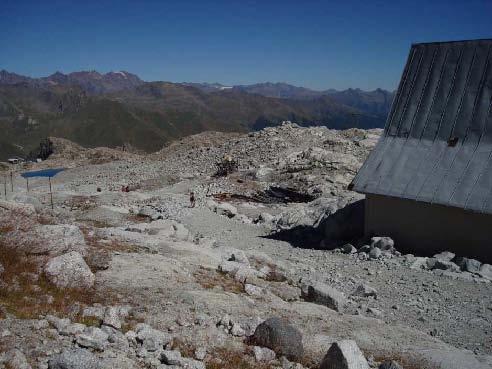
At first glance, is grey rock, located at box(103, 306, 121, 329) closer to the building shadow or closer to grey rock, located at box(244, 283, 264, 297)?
grey rock, located at box(244, 283, 264, 297)

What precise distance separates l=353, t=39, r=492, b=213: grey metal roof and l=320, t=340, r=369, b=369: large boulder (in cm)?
982

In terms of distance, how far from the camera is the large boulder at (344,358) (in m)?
7.76

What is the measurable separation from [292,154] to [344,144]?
4653mm

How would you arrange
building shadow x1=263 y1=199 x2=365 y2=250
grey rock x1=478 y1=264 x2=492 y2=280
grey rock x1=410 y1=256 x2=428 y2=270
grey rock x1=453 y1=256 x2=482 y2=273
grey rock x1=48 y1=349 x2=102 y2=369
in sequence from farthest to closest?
1. building shadow x1=263 y1=199 x2=365 y2=250
2. grey rock x1=410 y1=256 x2=428 y2=270
3. grey rock x1=453 y1=256 x2=482 y2=273
4. grey rock x1=478 y1=264 x2=492 y2=280
5. grey rock x1=48 y1=349 x2=102 y2=369

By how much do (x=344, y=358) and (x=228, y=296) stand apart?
4146 mm

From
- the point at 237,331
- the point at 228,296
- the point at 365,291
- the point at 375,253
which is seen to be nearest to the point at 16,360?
the point at 237,331

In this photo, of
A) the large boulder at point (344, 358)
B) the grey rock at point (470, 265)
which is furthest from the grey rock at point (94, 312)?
the grey rock at point (470, 265)

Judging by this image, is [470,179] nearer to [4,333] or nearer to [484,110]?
[484,110]

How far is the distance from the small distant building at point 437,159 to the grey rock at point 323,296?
601 cm

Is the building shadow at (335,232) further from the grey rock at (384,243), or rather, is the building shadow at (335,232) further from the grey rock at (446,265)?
the grey rock at (446,265)

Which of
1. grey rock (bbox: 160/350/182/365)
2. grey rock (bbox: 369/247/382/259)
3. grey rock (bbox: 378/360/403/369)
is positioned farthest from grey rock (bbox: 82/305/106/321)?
grey rock (bbox: 369/247/382/259)

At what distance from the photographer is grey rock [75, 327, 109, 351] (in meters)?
7.52

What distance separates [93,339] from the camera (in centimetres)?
764

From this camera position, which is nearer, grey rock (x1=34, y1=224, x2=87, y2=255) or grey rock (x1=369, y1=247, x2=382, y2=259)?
grey rock (x1=34, y1=224, x2=87, y2=255)
